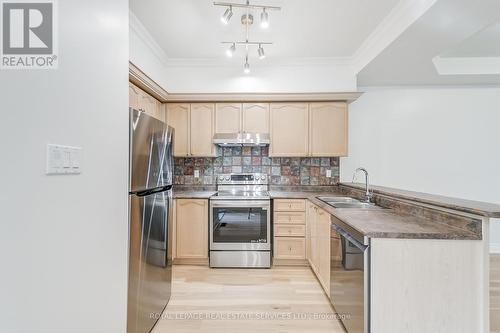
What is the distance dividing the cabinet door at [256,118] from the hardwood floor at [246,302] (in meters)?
1.85

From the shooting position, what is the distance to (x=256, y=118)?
3.65m

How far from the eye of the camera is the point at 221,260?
3.32 meters

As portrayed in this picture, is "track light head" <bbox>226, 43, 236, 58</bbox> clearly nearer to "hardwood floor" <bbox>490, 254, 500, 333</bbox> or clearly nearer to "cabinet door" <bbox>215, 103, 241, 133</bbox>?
"cabinet door" <bbox>215, 103, 241, 133</bbox>

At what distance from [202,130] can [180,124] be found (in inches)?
12.7

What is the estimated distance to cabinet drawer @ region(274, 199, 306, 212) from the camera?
3.36 metres

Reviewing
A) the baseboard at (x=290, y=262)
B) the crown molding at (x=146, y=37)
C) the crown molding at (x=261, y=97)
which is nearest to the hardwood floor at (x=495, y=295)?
the baseboard at (x=290, y=262)

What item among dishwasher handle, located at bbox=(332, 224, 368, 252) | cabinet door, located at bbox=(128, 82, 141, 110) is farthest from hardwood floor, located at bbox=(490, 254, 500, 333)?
cabinet door, located at bbox=(128, 82, 141, 110)

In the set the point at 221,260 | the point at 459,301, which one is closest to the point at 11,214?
the point at 459,301

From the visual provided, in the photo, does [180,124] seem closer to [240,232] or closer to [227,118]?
[227,118]

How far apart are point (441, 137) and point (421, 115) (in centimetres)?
42

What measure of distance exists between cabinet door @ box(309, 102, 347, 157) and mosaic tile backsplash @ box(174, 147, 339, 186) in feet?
1.00

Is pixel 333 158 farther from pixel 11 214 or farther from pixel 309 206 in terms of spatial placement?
pixel 11 214

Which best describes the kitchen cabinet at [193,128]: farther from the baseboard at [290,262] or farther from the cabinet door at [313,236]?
the baseboard at [290,262]

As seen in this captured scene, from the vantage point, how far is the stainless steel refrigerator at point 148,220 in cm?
169
